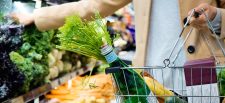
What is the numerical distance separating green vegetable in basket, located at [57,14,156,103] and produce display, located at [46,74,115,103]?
37.3 inches

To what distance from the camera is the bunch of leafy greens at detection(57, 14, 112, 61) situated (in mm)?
1281

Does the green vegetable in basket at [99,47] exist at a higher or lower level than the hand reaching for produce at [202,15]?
lower

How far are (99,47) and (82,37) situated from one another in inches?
2.2

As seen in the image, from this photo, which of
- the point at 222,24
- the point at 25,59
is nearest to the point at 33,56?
the point at 25,59

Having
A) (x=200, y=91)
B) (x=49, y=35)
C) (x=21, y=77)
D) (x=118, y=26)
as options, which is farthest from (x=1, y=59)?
(x=118, y=26)

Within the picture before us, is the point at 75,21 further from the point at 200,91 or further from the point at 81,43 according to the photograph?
the point at 200,91

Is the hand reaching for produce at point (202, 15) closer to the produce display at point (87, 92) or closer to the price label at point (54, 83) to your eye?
the produce display at point (87, 92)

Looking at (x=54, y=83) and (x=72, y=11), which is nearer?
(x=72, y=11)

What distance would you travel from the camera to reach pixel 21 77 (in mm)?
2303

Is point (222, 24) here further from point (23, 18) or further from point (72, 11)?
point (23, 18)

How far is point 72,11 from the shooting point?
2170 mm

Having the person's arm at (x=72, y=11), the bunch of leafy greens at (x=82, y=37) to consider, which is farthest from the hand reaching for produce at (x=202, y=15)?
the person's arm at (x=72, y=11)

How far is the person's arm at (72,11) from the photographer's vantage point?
2.16 metres

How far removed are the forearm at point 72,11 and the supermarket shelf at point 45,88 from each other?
0.39 m
